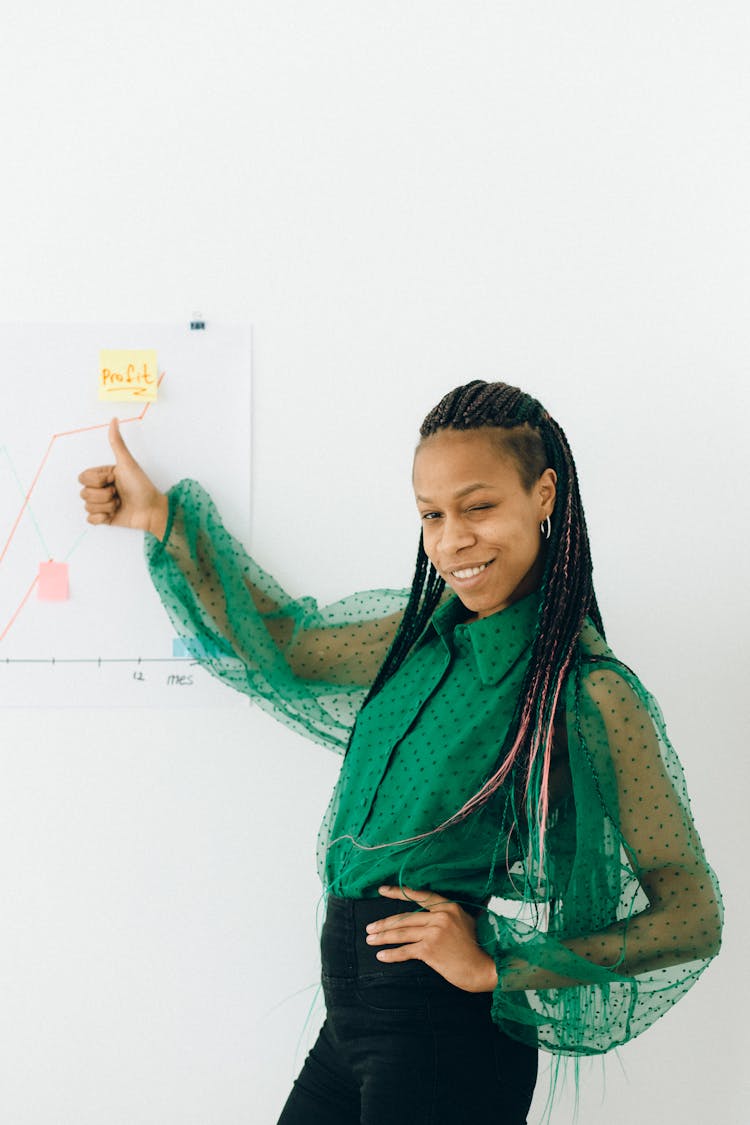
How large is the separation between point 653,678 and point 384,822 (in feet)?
2.00

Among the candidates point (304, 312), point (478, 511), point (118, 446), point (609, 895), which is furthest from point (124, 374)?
point (609, 895)

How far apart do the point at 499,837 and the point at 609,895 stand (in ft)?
0.44

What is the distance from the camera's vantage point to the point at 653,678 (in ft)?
5.43

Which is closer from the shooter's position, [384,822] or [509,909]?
[384,822]

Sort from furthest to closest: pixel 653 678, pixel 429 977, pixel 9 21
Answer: pixel 653 678 < pixel 9 21 < pixel 429 977

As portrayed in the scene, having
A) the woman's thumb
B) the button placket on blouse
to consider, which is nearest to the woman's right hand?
the woman's thumb

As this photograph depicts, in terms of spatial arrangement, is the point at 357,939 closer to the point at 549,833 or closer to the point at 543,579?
the point at 549,833

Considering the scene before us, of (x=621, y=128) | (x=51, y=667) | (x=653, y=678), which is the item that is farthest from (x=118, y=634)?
(x=621, y=128)

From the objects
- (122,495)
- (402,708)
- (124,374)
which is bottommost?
(402,708)

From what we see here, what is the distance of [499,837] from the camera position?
120 centimetres

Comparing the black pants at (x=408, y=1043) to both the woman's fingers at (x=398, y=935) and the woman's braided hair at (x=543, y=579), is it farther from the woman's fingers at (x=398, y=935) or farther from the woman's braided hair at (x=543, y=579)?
the woman's braided hair at (x=543, y=579)

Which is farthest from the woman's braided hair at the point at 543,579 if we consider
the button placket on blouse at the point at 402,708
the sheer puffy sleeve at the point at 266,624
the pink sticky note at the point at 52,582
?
the pink sticky note at the point at 52,582

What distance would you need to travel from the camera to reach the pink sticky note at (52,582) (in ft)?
5.13

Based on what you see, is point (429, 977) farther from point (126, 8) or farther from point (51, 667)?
point (126, 8)
